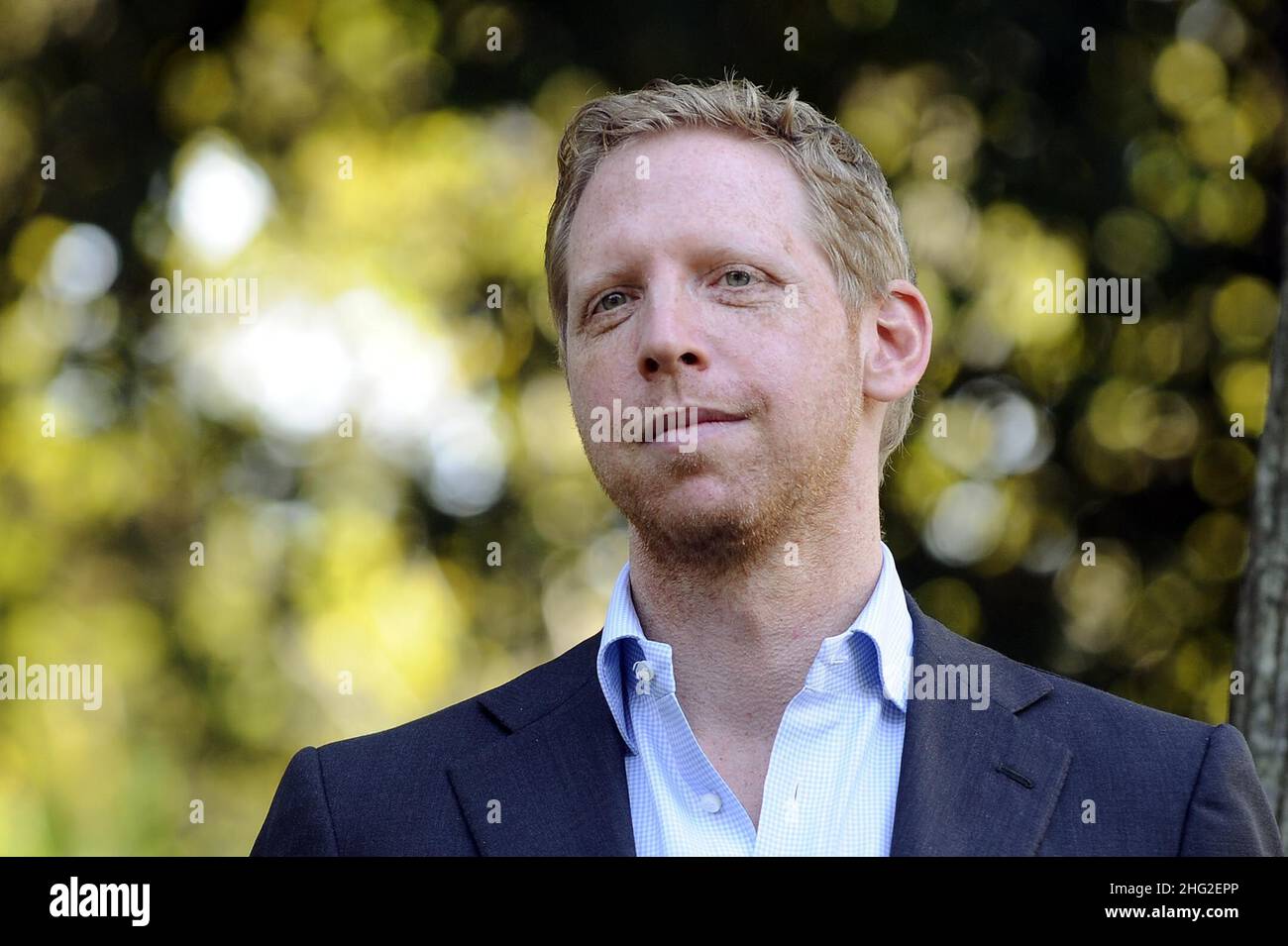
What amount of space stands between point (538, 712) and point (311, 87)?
340 cm

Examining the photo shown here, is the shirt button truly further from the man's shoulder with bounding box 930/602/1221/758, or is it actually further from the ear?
the ear

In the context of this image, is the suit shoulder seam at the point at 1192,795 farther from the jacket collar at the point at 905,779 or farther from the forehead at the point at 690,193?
the forehead at the point at 690,193

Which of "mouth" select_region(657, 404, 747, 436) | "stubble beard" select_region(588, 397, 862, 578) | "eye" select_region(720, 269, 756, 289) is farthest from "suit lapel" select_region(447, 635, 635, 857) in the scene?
"eye" select_region(720, 269, 756, 289)

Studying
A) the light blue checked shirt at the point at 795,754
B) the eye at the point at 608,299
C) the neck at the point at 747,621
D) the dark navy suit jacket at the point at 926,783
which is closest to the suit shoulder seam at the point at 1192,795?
the dark navy suit jacket at the point at 926,783

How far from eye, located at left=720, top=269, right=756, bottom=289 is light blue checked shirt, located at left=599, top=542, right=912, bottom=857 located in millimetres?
609

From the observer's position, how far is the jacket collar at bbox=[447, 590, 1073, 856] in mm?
2252

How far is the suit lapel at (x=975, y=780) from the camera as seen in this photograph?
2.24m

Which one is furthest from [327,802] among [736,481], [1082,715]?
[1082,715]

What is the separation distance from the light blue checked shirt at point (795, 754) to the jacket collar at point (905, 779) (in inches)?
1.8

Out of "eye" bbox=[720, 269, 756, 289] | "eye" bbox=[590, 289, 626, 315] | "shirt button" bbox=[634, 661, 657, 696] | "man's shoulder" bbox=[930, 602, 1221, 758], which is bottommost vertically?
"man's shoulder" bbox=[930, 602, 1221, 758]

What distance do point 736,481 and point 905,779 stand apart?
572mm

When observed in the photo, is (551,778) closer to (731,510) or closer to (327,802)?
(327,802)
